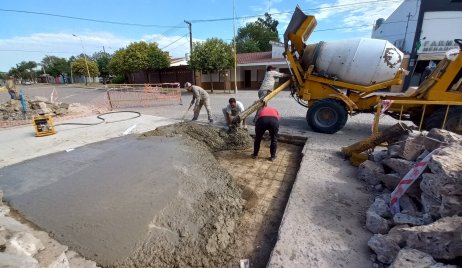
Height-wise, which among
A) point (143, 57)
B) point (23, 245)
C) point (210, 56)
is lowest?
point (23, 245)

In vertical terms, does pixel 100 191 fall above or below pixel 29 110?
below

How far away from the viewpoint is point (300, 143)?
5965mm

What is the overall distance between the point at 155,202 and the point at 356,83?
566 centimetres

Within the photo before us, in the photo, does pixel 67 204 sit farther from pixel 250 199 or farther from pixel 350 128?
pixel 350 128

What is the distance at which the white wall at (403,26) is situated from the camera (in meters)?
15.9

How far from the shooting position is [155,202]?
9.50ft

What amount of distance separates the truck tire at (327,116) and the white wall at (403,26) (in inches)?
557

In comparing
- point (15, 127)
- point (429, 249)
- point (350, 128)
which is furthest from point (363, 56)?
point (15, 127)

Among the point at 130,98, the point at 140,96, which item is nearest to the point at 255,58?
the point at 140,96

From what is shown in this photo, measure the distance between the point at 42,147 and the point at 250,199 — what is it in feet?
17.7

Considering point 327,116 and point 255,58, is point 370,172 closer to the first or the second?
point 327,116

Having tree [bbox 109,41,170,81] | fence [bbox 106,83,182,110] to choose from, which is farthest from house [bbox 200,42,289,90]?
fence [bbox 106,83,182,110]

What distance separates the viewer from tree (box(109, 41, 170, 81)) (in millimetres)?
25064

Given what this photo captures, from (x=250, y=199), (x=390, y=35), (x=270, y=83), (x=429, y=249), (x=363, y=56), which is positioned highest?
(x=390, y=35)
